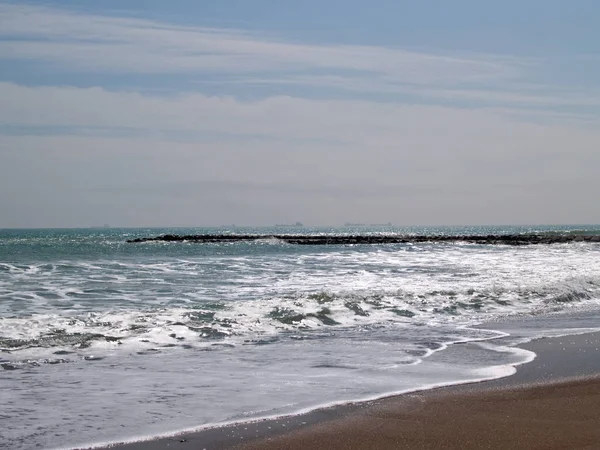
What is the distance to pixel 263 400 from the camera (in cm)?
715

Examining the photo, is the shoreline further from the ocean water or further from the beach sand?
the ocean water

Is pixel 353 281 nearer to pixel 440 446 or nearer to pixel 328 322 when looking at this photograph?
pixel 328 322

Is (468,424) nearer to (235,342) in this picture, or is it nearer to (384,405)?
(384,405)

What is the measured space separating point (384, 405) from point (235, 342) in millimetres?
4769

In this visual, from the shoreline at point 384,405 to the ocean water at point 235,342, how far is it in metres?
0.24

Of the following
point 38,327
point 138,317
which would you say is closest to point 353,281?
point 138,317

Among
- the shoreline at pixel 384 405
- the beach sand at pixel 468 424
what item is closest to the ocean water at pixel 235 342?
the shoreline at pixel 384 405

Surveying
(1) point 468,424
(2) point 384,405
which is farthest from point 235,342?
(1) point 468,424

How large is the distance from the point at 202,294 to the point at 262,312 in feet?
13.6

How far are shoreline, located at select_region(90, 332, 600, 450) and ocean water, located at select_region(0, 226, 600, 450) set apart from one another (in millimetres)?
244

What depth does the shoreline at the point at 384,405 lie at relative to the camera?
18.8ft

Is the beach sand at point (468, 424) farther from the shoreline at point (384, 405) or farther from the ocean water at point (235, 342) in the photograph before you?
the ocean water at point (235, 342)

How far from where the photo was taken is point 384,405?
6887 mm

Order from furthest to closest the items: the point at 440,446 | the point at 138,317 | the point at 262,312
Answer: the point at 262,312 → the point at 138,317 → the point at 440,446
